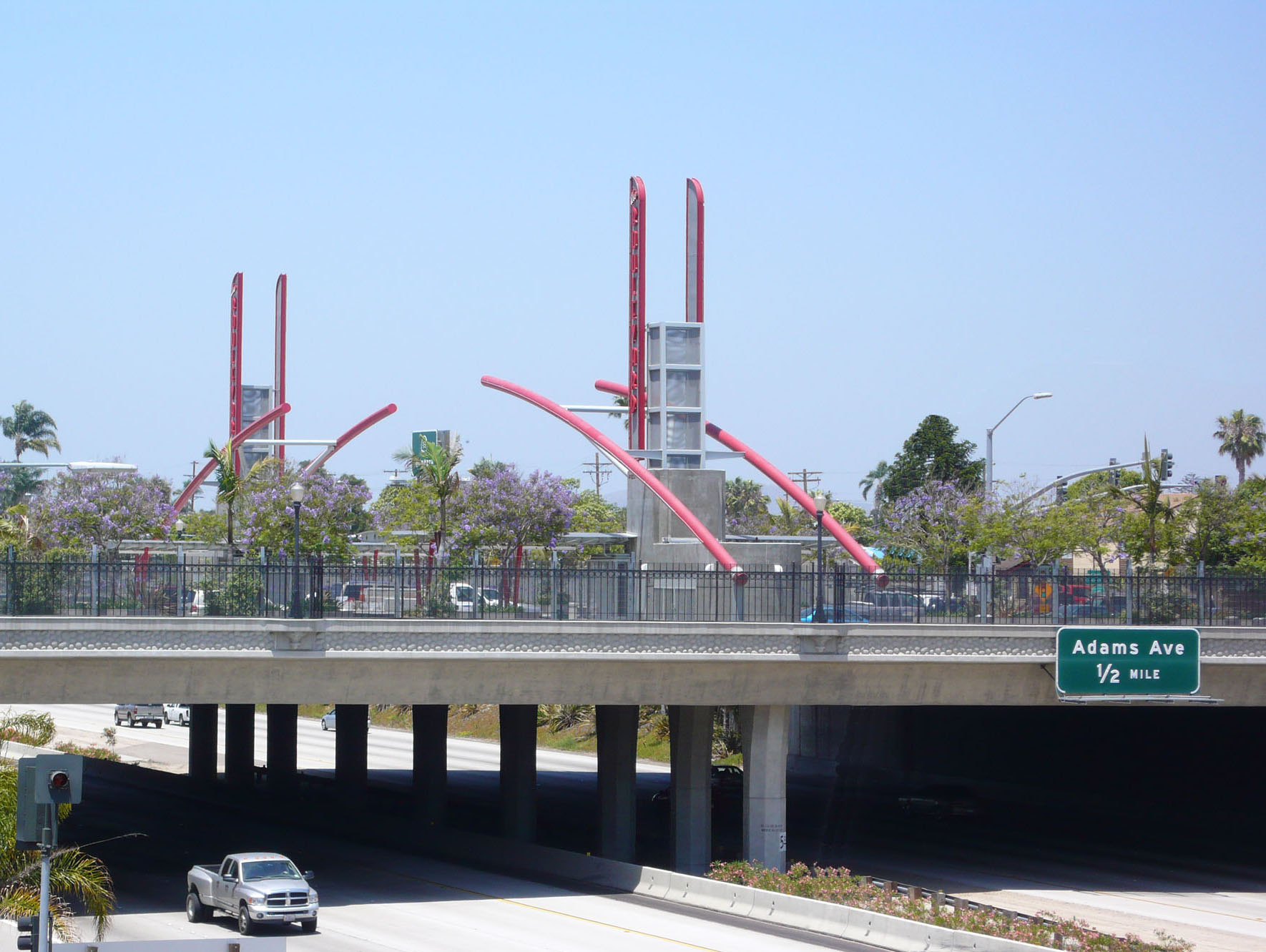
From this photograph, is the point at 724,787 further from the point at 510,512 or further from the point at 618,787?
the point at 510,512

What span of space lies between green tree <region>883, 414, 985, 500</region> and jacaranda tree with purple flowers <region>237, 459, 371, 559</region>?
48.8 m

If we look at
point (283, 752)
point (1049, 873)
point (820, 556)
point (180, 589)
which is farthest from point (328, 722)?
point (820, 556)

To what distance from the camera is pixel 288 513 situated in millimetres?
58969

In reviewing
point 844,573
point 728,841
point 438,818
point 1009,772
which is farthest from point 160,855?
point 1009,772

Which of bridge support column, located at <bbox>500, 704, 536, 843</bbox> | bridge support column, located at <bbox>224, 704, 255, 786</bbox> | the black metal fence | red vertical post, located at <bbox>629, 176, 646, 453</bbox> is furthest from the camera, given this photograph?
bridge support column, located at <bbox>224, 704, 255, 786</bbox>

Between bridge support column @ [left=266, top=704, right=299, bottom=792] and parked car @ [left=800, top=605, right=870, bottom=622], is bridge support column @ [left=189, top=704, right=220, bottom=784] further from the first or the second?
parked car @ [left=800, top=605, right=870, bottom=622]

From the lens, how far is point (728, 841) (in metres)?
→ 43.2

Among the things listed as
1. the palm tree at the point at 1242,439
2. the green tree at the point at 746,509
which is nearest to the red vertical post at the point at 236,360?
the green tree at the point at 746,509

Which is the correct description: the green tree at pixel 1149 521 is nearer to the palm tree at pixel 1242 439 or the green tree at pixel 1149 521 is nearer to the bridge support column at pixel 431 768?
the bridge support column at pixel 431 768

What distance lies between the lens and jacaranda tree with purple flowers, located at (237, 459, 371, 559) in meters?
59.0

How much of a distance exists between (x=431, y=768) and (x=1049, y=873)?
18863mm

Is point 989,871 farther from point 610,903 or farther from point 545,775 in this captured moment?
point 545,775

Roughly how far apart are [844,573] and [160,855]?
65.7ft

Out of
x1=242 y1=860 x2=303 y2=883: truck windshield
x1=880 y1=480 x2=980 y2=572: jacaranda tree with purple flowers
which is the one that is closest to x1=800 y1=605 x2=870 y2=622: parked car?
x1=242 y1=860 x2=303 y2=883: truck windshield
